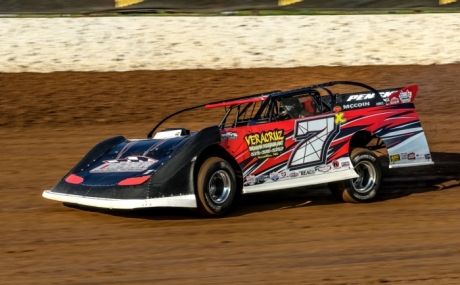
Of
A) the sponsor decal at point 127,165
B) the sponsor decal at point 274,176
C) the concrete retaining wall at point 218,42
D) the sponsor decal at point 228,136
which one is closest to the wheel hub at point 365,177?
the sponsor decal at point 274,176

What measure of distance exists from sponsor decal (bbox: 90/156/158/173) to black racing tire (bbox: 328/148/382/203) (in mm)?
2098

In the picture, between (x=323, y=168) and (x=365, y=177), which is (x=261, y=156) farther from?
(x=365, y=177)

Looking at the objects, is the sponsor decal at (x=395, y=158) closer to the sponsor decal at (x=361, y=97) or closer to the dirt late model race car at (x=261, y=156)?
the dirt late model race car at (x=261, y=156)

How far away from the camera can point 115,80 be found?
615 inches

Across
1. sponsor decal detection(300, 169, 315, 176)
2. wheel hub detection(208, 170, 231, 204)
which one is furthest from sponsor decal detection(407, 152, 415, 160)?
wheel hub detection(208, 170, 231, 204)

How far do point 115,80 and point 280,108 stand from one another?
7.16m

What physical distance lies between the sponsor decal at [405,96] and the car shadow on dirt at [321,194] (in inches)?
42.4

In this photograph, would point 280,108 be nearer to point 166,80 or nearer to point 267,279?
point 267,279

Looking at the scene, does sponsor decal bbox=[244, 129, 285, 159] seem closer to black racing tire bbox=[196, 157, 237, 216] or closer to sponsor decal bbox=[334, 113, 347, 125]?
black racing tire bbox=[196, 157, 237, 216]

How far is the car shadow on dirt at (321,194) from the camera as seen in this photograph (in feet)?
27.9

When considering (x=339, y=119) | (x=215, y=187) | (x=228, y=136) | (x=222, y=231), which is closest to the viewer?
(x=222, y=231)

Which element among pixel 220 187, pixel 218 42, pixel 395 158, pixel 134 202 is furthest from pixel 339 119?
pixel 218 42

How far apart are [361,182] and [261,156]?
1319 millimetres

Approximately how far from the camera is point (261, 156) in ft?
28.1
